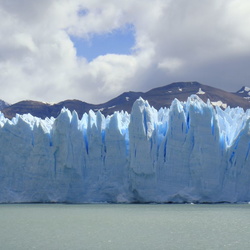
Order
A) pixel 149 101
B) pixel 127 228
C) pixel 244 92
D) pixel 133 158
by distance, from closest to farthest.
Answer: pixel 127 228
pixel 133 158
pixel 149 101
pixel 244 92

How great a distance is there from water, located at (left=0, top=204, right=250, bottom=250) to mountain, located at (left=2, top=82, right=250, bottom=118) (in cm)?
3556

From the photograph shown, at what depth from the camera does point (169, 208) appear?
17328mm

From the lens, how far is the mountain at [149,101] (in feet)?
175

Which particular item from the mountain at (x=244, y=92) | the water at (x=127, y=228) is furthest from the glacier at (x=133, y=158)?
the mountain at (x=244, y=92)

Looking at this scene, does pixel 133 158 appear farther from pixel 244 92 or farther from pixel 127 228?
pixel 244 92

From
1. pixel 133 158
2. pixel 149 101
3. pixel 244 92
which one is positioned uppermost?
pixel 244 92

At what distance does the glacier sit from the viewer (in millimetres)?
19172

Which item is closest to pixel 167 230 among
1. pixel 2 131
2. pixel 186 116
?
pixel 186 116

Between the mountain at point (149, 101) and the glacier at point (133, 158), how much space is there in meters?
30.4

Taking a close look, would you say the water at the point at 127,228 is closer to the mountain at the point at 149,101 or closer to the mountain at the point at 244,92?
the mountain at the point at 149,101

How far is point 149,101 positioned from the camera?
52.7 meters

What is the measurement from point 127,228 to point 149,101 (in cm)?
4053

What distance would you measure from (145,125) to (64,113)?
12.1 feet

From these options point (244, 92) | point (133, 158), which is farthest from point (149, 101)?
point (133, 158)
